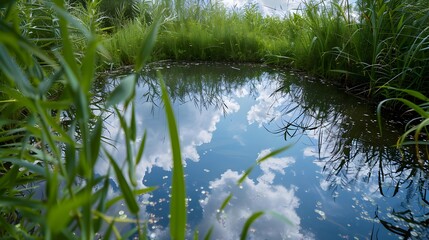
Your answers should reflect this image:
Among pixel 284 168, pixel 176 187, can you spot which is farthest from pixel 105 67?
pixel 176 187

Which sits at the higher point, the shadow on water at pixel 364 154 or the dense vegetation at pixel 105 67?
the dense vegetation at pixel 105 67

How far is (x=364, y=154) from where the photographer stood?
1.66 meters

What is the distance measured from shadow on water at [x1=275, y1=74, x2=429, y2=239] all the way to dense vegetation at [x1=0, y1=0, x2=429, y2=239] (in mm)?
185

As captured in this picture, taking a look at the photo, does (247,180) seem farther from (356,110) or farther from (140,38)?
(140,38)

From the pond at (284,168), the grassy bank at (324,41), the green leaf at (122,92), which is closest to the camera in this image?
the green leaf at (122,92)

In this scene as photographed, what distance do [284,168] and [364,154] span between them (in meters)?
0.43

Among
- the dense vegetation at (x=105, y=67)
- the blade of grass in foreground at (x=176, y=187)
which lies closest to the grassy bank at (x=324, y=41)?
the dense vegetation at (x=105, y=67)

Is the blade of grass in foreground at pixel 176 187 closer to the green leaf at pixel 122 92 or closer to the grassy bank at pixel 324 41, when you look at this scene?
the green leaf at pixel 122 92

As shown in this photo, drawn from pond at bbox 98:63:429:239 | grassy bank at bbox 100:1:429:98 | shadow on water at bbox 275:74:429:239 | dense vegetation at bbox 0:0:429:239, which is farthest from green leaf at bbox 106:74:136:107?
grassy bank at bbox 100:1:429:98

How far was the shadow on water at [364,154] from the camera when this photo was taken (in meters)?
1.21

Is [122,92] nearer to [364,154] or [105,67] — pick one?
[364,154]

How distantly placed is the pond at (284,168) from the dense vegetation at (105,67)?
16cm

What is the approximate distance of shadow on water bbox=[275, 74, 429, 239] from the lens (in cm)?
121

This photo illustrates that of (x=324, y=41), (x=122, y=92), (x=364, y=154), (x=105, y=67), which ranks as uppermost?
(x=122, y=92)
